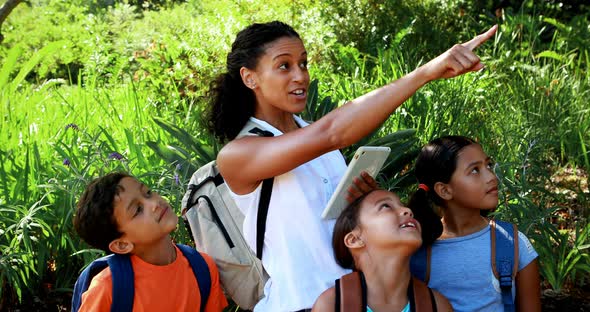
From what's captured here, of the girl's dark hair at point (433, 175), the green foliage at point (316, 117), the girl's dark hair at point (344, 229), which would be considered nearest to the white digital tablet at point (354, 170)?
the girl's dark hair at point (344, 229)

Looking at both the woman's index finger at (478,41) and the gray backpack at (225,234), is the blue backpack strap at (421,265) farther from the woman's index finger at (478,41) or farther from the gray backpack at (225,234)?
the woman's index finger at (478,41)

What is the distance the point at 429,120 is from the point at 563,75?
155cm

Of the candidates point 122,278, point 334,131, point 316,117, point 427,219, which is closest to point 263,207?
point 334,131

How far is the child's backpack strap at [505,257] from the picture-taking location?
2.85 metres

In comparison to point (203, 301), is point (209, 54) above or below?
above

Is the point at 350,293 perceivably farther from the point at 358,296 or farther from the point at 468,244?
the point at 468,244

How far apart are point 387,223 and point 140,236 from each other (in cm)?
79

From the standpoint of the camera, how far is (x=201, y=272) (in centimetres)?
271

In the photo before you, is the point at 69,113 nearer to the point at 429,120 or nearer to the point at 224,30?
the point at 224,30

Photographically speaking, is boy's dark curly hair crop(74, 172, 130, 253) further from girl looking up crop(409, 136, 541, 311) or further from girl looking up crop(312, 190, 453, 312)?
girl looking up crop(409, 136, 541, 311)

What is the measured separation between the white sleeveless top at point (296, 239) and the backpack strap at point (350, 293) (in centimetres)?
7

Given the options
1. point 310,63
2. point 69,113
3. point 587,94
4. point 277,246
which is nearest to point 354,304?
point 277,246

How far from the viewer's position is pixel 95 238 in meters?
2.67

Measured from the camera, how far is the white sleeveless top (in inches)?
99.6
